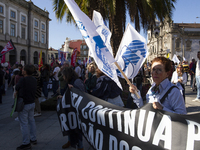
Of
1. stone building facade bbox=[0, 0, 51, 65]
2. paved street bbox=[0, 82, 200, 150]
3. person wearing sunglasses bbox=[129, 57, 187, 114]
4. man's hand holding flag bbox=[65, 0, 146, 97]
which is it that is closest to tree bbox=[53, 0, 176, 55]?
paved street bbox=[0, 82, 200, 150]

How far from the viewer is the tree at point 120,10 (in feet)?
25.0

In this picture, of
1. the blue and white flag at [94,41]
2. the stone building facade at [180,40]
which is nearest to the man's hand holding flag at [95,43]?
the blue and white flag at [94,41]

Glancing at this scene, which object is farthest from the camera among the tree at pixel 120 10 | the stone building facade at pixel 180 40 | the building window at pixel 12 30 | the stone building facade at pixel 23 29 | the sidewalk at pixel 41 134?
the stone building facade at pixel 180 40

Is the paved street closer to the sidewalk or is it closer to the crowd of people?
the sidewalk

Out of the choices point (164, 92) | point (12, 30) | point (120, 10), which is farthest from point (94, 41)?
point (12, 30)

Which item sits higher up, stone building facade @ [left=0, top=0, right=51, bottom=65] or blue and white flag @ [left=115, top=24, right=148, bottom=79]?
stone building facade @ [left=0, top=0, right=51, bottom=65]

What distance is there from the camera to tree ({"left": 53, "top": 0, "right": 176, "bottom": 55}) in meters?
7.63

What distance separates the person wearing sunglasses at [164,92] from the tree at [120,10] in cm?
553

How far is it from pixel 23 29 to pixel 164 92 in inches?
1573

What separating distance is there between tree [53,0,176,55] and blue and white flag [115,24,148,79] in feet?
15.1

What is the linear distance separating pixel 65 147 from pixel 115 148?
1801 mm

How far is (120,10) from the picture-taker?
789 centimetres

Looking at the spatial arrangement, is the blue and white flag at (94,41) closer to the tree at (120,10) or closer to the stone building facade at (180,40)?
the tree at (120,10)

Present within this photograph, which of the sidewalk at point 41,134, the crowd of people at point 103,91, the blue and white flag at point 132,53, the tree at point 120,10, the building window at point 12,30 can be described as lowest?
the sidewalk at point 41,134
